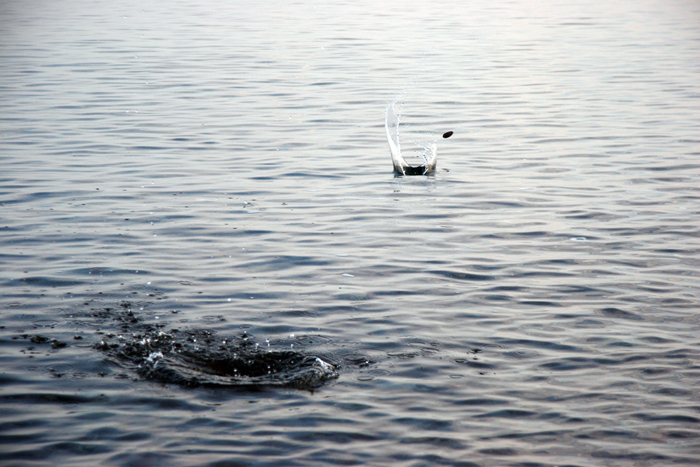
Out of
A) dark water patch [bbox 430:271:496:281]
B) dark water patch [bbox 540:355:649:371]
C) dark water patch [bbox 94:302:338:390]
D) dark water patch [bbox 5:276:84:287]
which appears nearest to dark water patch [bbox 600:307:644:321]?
dark water patch [bbox 540:355:649:371]

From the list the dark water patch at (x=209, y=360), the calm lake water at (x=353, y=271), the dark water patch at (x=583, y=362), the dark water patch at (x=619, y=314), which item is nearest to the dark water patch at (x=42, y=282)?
the calm lake water at (x=353, y=271)

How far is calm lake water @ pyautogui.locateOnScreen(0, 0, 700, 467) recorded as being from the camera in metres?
6.21

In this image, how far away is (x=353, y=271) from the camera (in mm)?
9648

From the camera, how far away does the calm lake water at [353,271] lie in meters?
6.21

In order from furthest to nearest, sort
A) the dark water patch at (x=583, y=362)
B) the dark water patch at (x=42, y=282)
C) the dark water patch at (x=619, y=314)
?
the dark water patch at (x=42, y=282) < the dark water patch at (x=619, y=314) < the dark water patch at (x=583, y=362)

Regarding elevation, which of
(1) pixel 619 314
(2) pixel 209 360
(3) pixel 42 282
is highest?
(3) pixel 42 282

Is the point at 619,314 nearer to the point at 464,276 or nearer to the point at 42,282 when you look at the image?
the point at 464,276

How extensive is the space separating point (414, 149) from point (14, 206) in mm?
7486

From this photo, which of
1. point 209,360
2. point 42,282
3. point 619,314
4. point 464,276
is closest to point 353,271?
point 464,276

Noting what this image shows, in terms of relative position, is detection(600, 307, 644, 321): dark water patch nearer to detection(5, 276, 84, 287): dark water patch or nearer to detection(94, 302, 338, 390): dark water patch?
detection(94, 302, 338, 390): dark water patch

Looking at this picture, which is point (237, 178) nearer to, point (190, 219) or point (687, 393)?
point (190, 219)

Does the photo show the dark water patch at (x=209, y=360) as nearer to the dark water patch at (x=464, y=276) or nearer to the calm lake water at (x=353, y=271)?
the calm lake water at (x=353, y=271)

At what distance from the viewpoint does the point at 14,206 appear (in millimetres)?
11898

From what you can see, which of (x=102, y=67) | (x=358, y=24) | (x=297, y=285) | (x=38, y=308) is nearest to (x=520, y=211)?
(x=297, y=285)
